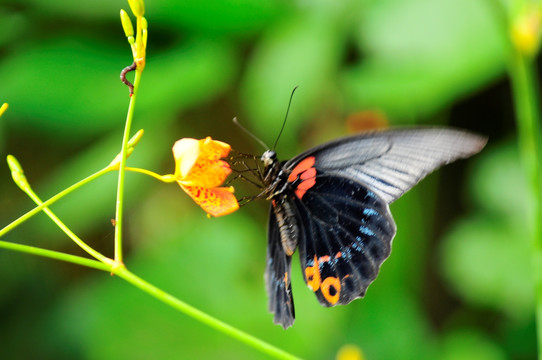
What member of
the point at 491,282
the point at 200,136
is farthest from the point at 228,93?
the point at 491,282

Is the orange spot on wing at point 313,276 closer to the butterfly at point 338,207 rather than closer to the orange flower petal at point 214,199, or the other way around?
the butterfly at point 338,207

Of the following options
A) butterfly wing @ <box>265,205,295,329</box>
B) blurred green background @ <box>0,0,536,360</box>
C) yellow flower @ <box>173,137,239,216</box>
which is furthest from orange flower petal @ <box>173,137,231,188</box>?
blurred green background @ <box>0,0,536,360</box>

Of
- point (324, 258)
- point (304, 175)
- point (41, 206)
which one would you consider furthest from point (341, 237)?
point (41, 206)

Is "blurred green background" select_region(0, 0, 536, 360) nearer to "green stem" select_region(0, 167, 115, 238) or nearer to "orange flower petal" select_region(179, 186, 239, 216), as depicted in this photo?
"orange flower petal" select_region(179, 186, 239, 216)

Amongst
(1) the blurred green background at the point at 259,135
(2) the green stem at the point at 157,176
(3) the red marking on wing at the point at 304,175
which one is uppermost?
(2) the green stem at the point at 157,176

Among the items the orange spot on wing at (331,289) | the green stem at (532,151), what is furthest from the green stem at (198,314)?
the green stem at (532,151)

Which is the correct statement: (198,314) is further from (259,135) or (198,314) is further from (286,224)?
(259,135)

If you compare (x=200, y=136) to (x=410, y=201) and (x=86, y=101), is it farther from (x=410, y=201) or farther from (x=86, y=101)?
(x=410, y=201)
